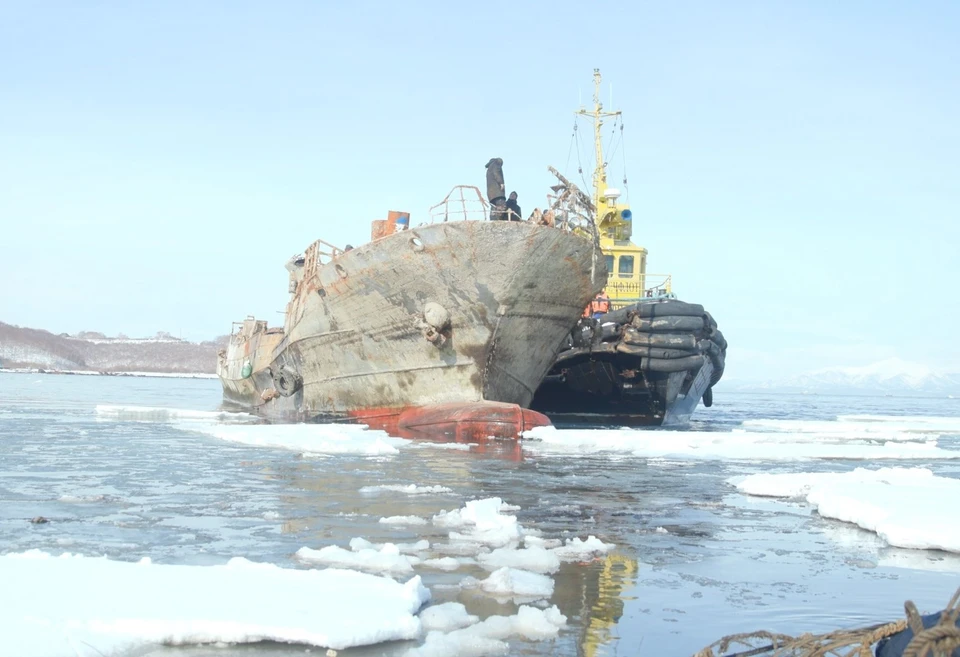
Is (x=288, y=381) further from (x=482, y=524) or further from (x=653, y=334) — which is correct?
(x=482, y=524)

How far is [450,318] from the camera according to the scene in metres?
15.9

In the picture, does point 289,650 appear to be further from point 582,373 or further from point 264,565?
point 582,373

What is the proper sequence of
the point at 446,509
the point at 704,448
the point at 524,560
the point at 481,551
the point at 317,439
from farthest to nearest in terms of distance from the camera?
the point at 704,448 < the point at 317,439 < the point at 446,509 < the point at 481,551 < the point at 524,560

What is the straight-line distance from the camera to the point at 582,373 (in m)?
21.4

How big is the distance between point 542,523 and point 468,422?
8.29 meters

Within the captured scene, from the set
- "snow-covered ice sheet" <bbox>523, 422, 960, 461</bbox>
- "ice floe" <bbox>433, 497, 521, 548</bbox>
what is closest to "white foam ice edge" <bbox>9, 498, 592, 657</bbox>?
"ice floe" <bbox>433, 497, 521, 548</bbox>

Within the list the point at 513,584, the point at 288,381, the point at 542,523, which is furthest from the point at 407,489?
the point at 288,381

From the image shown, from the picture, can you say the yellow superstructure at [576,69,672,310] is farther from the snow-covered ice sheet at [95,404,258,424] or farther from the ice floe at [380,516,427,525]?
the ice floe at [380,516,427,525]

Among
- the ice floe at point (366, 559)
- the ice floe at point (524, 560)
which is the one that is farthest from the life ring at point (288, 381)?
the ice floe at point (524, 560)

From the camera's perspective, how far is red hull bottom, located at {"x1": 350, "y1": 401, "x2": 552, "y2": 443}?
1512cm

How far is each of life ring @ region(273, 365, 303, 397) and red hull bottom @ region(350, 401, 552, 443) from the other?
4441 millimetres

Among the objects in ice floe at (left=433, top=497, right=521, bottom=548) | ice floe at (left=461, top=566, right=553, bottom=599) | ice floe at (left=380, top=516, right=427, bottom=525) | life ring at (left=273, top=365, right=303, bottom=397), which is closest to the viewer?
ice floe at (left=461, top=566, right=553, bottom=599)

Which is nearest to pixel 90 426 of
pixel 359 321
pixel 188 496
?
pixel 359 321

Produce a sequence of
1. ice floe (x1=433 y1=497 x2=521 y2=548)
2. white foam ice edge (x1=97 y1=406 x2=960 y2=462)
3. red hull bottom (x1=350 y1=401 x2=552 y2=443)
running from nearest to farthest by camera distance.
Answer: ice floe (x1=433 y1=497 x2=521 y2=548) → white foam ice edge (x1=97 y1=406 x2=960 y2=462) → red hull bottom (x1=350 y1=401 x2=552 y2=443)
